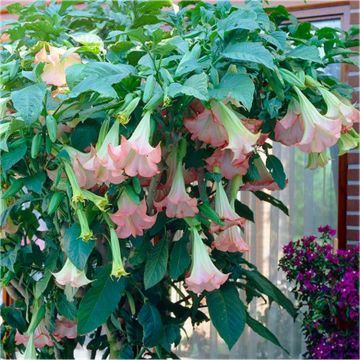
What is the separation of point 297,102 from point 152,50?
0.30 meters

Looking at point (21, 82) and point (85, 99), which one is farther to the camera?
point (21, 82)

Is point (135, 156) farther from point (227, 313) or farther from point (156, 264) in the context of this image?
point (227, 313)

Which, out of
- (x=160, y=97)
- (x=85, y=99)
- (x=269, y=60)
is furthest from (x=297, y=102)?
(x=85, y=99)

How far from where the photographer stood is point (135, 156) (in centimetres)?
101

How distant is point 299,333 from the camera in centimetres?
253

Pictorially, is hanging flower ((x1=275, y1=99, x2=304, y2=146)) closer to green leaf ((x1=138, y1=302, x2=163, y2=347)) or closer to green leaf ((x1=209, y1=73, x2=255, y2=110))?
green leaf ((x1=209, y1=73, x2=255, y2=110))

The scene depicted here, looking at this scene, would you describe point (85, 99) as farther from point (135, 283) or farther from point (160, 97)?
point (135, 283)

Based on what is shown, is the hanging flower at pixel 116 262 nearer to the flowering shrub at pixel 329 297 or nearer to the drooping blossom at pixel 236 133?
the drooping blossom at pixel 236 133

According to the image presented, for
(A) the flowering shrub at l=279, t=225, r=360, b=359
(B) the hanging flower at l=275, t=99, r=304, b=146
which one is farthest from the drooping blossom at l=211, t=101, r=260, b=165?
(A) the flowering shrub at l=279, t=225, r=360, b=359

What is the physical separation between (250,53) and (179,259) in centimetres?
48

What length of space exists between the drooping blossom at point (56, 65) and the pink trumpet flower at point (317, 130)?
46cm

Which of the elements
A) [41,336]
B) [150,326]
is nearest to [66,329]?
[41,336]

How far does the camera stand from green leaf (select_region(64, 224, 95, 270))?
1149 millimetres

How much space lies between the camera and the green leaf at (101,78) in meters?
0.98
